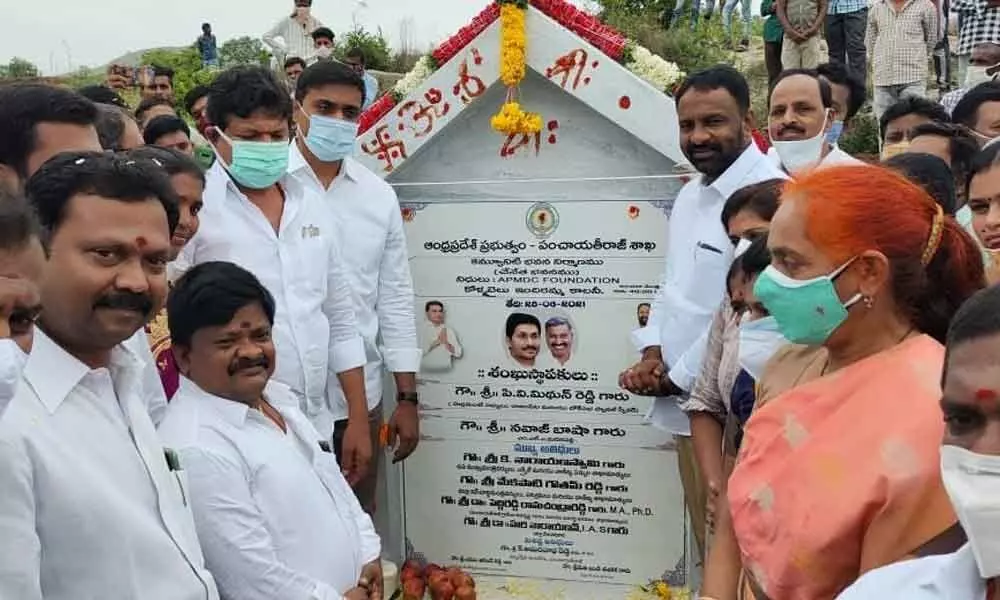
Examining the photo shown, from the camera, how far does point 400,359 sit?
4105mm

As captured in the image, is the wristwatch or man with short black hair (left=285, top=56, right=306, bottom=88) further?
man with short black hair (left=285, top=56, right=306, bottom=88)

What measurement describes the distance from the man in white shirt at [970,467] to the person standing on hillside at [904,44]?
749 cm

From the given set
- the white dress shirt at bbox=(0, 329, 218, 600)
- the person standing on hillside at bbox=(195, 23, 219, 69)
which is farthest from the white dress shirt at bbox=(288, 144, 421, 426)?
the person standing on hillside at bbox=(195, 23, 219, 69)

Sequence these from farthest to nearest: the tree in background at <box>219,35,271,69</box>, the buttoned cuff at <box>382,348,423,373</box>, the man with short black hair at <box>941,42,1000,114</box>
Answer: the tree in background at <box>219,35,271,69</box> < the man with short black hair at <box>941,42,1000,114</box> < the buttoned cuff at <box>382,348,423,373</box>

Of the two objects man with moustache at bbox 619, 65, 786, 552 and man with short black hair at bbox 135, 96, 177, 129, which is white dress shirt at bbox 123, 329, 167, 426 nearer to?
man with moustache at bbox 619, 65, 786, 552

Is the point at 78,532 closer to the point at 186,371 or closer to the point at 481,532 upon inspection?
the point at 186,371

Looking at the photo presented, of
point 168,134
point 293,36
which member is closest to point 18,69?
point 293,36

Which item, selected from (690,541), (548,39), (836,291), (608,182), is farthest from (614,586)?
(836,291)

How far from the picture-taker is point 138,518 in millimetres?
1788

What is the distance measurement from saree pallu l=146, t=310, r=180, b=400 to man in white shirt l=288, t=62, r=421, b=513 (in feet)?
2.91

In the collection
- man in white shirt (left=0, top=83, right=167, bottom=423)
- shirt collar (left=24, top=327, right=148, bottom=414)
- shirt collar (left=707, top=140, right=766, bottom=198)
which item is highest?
man in white shirt (left=0, top=83, right=167, bottom=423)

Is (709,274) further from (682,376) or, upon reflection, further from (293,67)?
(293,67)

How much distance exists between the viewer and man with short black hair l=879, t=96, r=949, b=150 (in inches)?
181

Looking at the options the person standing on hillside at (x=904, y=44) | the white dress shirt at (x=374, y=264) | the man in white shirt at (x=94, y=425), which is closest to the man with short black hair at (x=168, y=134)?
the white dress shirt at (x=374, y=264)
